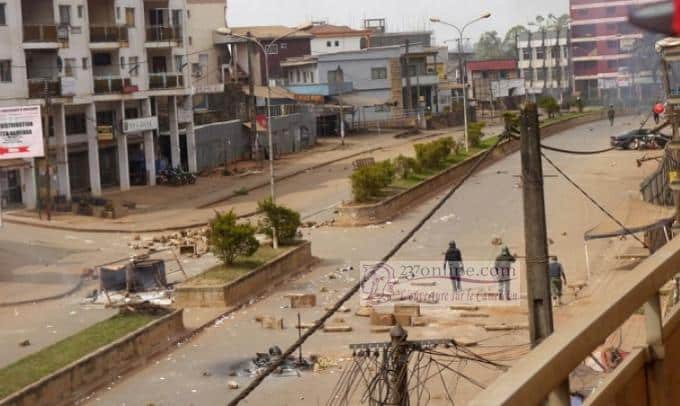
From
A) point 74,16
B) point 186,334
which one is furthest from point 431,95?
point 186,334

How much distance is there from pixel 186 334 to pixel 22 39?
17.2 m

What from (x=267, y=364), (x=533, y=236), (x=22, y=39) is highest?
(x=22, y=39)

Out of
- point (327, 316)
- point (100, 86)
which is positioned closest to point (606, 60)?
point (100, 86)

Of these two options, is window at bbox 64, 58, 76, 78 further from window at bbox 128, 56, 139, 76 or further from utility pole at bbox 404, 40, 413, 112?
utility pole at bbox 404, 40, 413, 112

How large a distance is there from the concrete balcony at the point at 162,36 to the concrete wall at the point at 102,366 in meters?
23.4

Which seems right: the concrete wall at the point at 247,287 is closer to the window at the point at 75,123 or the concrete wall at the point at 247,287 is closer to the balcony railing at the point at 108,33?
the window at the point at 75,123

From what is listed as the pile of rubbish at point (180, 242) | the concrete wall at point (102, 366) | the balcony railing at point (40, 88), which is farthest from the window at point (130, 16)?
the concrete wall at point (102, 366)

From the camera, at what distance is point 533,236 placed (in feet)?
29.2

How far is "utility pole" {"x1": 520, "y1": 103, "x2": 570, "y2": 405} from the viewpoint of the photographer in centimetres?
882

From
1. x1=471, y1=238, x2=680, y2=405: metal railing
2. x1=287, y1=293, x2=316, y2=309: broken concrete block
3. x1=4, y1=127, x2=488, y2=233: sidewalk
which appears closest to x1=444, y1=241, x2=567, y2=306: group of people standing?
x1=287, y1=293, x2=316, y2=309: broken concrete block

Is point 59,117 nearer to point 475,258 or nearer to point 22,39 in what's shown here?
point 22,39

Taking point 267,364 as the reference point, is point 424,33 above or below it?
above

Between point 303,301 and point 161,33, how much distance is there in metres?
22.5

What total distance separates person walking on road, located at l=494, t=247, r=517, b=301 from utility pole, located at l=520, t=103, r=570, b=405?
368 inches
